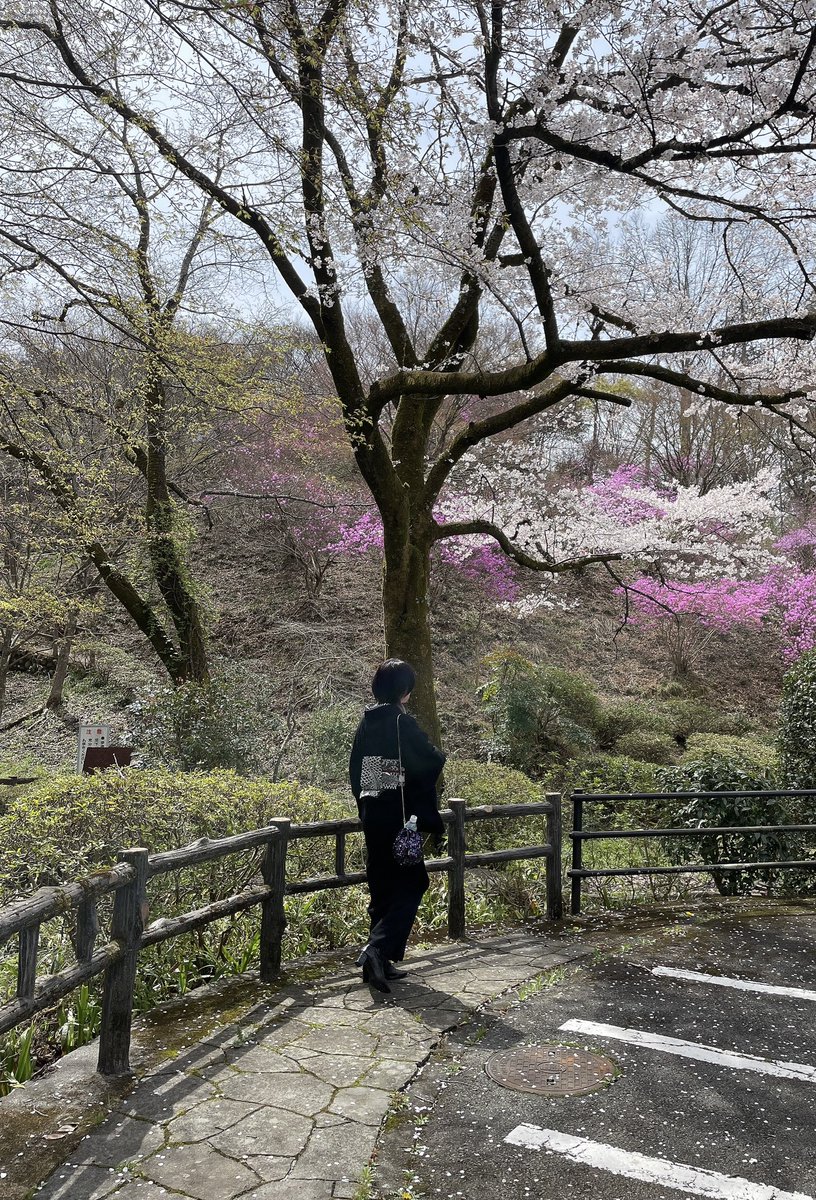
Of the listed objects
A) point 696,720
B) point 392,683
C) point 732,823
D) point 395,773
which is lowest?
point 732,823

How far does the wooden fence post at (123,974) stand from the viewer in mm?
3881

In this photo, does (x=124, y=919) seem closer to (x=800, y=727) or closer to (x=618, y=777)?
(x=800, y=727)

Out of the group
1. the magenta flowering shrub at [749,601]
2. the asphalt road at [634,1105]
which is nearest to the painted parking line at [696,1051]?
the asphalt road at [634,1105]

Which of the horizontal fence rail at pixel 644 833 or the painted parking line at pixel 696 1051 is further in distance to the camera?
the horizontal fence rail at pixel 644 833

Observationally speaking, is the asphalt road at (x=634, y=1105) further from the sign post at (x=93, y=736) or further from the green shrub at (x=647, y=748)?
the green shrub at (x=647, y=748)

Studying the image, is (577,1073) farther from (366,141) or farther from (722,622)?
(722,622)

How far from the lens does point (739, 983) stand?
5.33m

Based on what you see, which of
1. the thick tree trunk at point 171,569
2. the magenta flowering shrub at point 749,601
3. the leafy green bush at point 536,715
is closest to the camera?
the thick tree trunk at point 171,569

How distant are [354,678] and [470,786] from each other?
8.08 metres

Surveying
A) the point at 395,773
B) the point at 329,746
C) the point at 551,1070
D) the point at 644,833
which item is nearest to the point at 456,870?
the point at 395,773

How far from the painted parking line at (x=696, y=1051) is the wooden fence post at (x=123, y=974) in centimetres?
224

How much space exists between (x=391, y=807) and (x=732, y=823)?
454 centimetres

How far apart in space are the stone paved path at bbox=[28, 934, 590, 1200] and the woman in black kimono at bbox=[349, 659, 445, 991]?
29 centimetres

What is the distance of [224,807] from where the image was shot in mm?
6293
